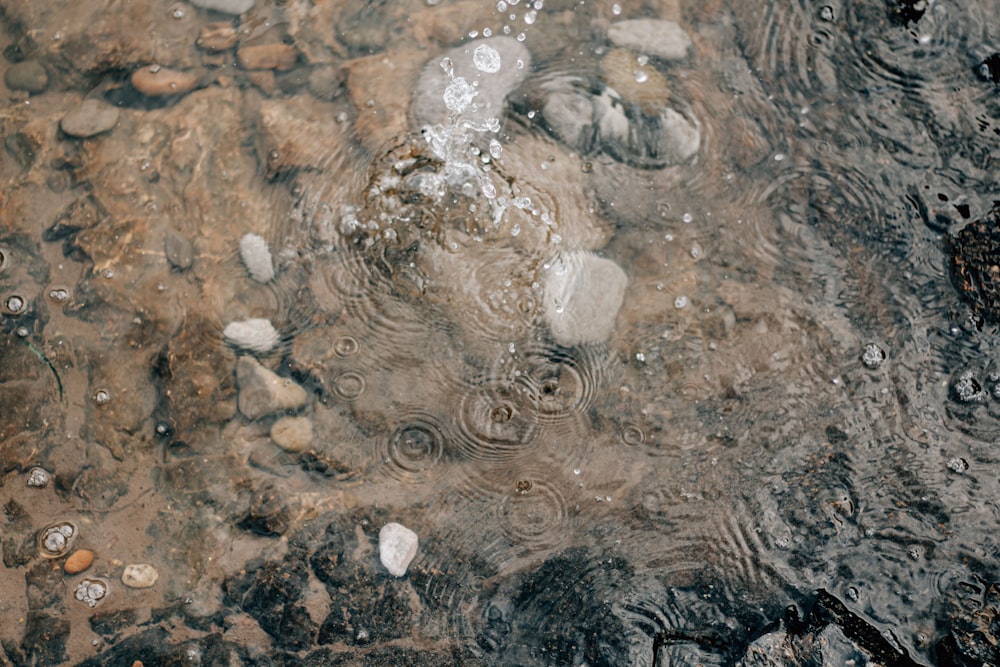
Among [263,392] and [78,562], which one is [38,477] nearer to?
[78,562]

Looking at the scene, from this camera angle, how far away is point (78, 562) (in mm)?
3318

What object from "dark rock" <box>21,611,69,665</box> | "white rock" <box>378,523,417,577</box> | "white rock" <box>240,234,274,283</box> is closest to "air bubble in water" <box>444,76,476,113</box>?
"white rock" <box>240,234,274,283</box>

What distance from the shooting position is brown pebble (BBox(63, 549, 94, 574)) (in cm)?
331

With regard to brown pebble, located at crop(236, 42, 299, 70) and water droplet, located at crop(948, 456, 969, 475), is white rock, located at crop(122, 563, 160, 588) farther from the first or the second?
water droplet, located at crop(948, 456, 969, 475)

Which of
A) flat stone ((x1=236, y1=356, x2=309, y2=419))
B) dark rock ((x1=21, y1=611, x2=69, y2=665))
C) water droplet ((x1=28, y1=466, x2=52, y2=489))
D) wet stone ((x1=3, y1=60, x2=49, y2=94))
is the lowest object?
dark rock ((x1=21, y1=611, x2=69, y2=665))

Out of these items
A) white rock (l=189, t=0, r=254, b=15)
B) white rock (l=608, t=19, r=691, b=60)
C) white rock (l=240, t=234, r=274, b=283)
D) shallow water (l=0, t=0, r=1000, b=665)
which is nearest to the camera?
shallow water (l=0, t=0, r=1000, b=665)

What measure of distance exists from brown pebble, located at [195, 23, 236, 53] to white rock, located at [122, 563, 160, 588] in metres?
2.98

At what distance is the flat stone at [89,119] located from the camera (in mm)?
3998

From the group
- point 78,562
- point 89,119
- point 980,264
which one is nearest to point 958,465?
point 980,264

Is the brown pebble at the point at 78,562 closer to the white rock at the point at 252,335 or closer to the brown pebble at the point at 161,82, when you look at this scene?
the white rock at the point at 252,335

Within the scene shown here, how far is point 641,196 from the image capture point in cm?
372

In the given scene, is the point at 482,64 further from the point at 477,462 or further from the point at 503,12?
the point at 477,462

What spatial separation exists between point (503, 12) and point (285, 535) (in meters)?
3.17

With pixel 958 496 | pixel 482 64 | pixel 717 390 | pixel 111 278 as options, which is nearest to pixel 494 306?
pixel 717 390
